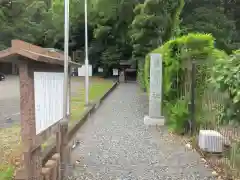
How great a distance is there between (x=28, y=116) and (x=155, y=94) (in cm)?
689

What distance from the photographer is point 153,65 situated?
10109 millimetres

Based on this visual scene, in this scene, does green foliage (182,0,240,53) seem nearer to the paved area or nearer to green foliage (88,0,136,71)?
green foliage (88,0,136,71)

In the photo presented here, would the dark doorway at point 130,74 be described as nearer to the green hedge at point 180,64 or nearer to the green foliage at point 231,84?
the green hedge at point 180,64

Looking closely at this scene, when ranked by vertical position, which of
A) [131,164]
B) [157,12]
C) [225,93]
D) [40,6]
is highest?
[40,6]

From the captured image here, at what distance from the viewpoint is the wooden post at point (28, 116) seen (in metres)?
3.54

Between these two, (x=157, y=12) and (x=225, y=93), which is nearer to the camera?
(x=225, y=93)

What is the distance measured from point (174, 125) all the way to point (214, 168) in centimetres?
295

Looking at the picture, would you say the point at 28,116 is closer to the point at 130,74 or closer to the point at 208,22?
the point at 208,22

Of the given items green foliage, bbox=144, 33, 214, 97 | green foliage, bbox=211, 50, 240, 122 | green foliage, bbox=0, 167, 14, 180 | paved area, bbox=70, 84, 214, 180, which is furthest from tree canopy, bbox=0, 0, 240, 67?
green foliage, bbox=211, 50, 240, 122

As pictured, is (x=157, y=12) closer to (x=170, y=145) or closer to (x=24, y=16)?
(x=170, y=145)

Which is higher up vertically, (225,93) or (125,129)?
(225,93)

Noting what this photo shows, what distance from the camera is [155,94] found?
1015 cm

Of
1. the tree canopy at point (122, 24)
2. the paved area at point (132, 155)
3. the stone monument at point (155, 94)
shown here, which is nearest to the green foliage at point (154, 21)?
the tree canopy at point (122, 24)

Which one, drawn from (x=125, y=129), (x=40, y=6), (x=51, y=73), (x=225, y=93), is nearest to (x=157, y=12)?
(x=125, y=129)
